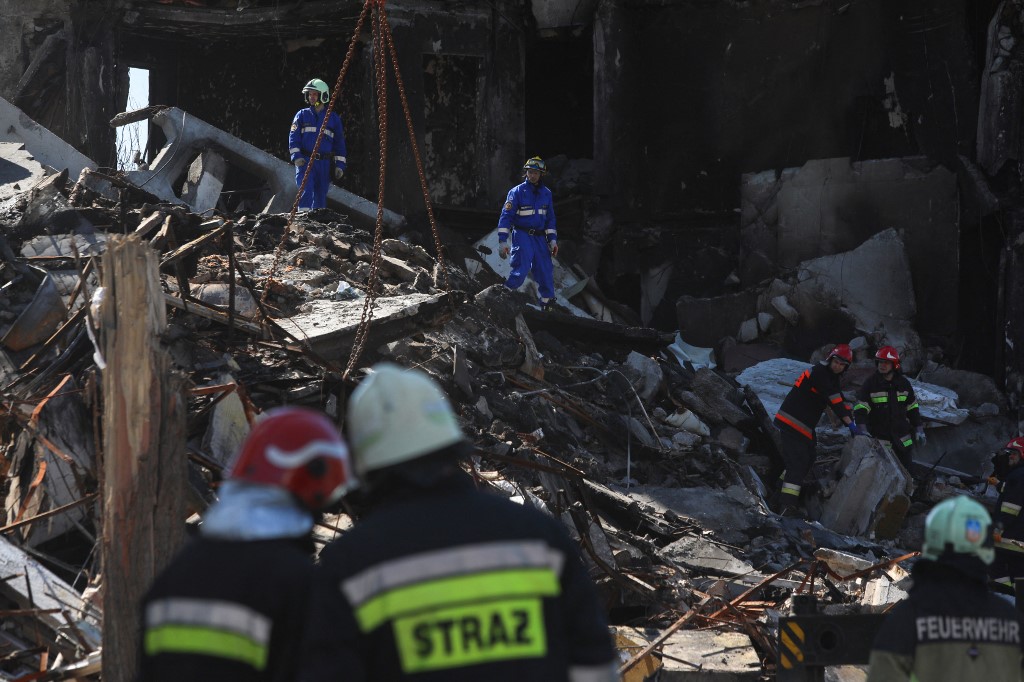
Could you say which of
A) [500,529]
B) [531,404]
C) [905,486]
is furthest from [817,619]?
[905,486]

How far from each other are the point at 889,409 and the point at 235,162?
7921 millimetres

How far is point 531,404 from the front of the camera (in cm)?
965

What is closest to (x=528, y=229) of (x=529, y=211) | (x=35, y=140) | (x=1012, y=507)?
(x=529, y=211)

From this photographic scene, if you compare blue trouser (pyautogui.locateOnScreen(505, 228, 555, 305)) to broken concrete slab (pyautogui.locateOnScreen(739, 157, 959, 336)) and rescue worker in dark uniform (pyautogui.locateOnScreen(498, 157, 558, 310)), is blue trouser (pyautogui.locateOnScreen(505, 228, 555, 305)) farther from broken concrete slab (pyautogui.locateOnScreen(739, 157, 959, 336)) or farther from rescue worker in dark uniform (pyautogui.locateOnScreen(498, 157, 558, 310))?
broken concrete slab (pyautogui.locateOnScreen(739, 157, 959, 336))

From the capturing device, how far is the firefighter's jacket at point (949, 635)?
3.01 metres

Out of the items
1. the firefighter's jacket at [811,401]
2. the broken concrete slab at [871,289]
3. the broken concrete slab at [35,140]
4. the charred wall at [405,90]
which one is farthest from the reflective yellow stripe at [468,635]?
the charred wall at [405,90]

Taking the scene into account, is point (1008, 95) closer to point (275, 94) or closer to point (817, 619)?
point (275, 94)

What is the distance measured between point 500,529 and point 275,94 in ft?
51.0

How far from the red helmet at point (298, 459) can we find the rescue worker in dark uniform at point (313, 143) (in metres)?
10.1

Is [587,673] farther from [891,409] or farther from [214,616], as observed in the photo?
[891,409]

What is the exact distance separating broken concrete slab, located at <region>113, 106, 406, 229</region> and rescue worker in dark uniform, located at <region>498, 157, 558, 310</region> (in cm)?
206

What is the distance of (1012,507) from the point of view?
7.96m

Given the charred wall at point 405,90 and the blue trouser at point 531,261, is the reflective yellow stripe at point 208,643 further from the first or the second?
the charred wall at point 405,90

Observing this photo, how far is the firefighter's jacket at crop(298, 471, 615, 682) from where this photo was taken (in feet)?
6.81
